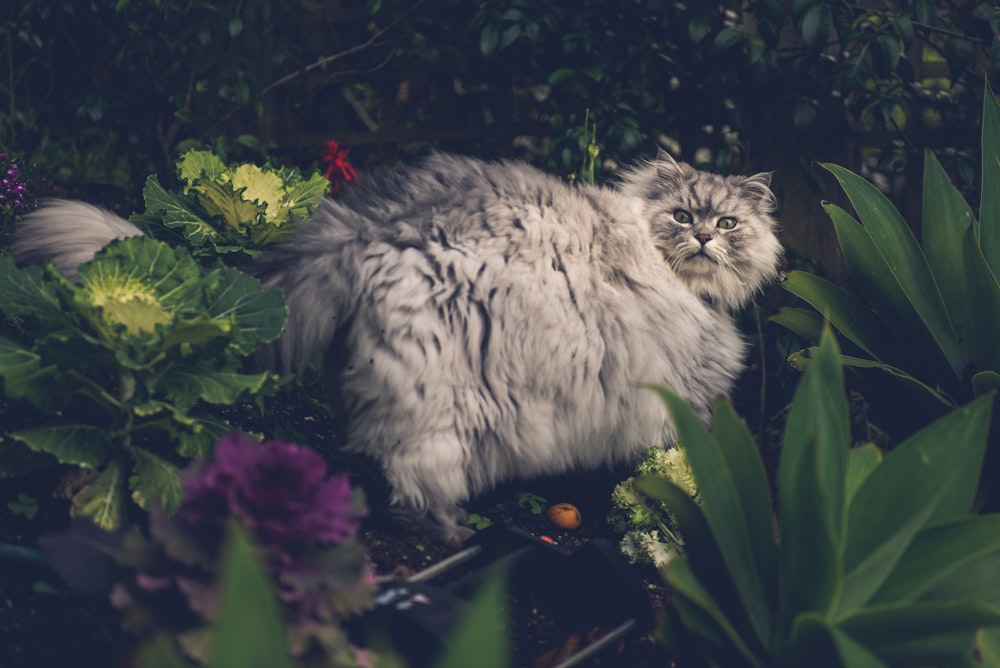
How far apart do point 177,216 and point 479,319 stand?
104 centimetres

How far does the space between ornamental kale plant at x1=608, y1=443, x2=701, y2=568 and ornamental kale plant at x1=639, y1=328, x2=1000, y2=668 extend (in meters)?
0.58

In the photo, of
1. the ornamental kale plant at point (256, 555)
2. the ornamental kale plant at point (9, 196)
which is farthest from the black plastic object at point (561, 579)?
the ornamental kale plant at point (9, 196)

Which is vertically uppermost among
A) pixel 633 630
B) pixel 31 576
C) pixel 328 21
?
pixel 328 21

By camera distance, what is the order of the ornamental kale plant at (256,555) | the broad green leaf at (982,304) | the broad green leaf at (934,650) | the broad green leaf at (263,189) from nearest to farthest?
1. the ornamental kale plant at (256,555)
2. the broad green leaf at (934,650)
3. the broad green leaf at (982,304)
4. the broad green leaf at (263,189)

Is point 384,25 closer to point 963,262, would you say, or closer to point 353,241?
point 353,241

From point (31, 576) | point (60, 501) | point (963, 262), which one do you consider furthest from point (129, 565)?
point (963, 262)

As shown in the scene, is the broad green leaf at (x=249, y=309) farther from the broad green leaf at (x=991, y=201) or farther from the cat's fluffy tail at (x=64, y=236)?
the broad green leaf at (x=991, y=201)

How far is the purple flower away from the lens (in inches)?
48.3

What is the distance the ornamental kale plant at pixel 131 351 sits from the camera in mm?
1677

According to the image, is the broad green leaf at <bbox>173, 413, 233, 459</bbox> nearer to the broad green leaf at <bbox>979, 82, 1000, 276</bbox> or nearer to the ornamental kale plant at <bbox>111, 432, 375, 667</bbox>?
the ornamental kale plant at <bbox>111, 432, 375, 667</bbox>

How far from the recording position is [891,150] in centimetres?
392

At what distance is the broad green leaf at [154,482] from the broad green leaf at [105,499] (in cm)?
3

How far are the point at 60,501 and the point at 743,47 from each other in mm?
2909

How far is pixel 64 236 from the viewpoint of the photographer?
2.04 m
